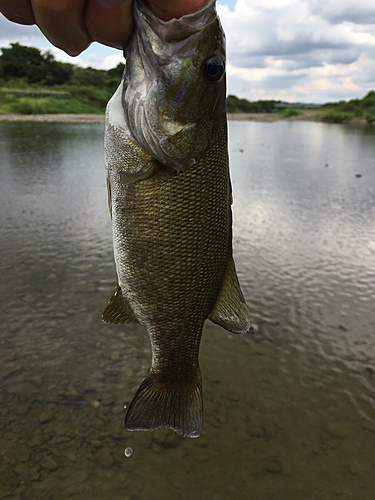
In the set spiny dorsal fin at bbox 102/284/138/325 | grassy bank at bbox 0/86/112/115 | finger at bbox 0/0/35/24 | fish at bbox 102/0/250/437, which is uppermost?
grassy bank at bbox 0/86/112/115

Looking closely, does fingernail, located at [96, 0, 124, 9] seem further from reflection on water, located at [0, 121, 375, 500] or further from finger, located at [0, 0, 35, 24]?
reflection on water, located at [0, 121, 375, 500]

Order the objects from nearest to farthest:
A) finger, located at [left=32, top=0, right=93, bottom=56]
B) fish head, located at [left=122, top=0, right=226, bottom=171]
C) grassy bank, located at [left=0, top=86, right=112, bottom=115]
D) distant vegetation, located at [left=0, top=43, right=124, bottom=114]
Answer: finger, located at [left=32, top=0, right=93, bottom=56]
fish head, located at [left=122, top=0, right=226, bottom=171]
grassy bank, located at [left=0, top=86, right=112, bottom=115]
distant vegetation, located at [left=0, top=43, right=124, bottom=114]

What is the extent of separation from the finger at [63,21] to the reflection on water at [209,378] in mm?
2277

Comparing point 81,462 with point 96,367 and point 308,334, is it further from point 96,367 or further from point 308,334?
point 308,334

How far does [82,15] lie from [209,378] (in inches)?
101

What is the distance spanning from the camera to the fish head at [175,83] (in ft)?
4.10

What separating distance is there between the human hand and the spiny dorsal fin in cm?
106

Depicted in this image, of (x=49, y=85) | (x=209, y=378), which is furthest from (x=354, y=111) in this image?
(x=209, y=378)

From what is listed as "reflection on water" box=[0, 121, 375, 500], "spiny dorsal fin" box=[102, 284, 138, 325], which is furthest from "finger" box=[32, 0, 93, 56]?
"reflection on water" box=[0, 121, 375, 500]

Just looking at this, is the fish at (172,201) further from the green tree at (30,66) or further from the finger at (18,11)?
the green tree at (30,66)

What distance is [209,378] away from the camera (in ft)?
9.52

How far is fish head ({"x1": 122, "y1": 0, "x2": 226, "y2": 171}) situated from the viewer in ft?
4.10

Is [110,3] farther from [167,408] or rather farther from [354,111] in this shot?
[354,111]

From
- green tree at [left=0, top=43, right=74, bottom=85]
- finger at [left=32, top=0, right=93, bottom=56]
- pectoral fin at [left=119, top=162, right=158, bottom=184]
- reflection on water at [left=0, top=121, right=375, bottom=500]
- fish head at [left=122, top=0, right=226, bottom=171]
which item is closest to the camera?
finger at [left=32, top=0, right=93, bottom=56]
